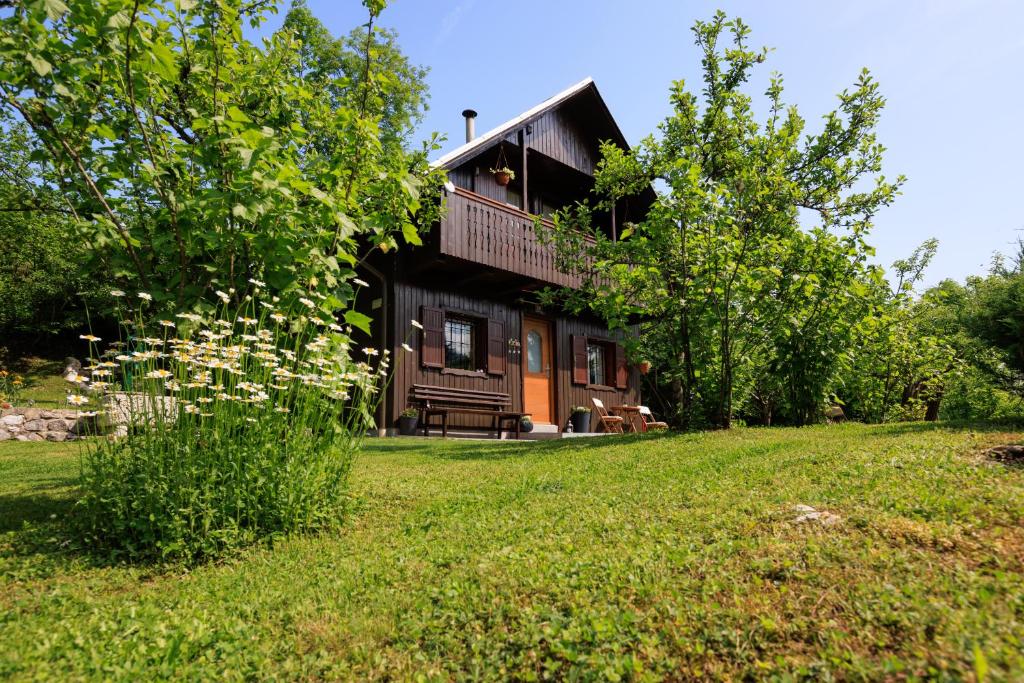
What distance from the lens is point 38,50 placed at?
3.07 m

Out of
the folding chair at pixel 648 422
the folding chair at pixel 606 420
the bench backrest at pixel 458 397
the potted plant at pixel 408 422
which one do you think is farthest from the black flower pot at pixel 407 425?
the folding chair at pixel 648 422

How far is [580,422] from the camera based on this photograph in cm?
1395

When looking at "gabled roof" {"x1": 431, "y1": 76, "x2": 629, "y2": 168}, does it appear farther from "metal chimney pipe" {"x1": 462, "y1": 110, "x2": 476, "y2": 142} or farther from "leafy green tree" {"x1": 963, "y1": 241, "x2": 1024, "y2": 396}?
"leafy green tree" {"x1": 963, "y1": 241, "x2": 1024, "y2": 396}

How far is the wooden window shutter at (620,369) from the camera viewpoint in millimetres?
15609

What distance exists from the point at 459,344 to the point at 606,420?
3.81m

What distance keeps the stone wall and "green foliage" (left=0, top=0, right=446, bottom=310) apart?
26.0 feet

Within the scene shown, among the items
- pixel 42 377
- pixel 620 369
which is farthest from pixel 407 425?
pixel 42 377

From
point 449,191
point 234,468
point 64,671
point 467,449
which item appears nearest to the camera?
point 64,671

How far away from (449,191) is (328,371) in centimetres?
718

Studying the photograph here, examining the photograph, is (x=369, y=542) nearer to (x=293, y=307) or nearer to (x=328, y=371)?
(x=328, y=371)

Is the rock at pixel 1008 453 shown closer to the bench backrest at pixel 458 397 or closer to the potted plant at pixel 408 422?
the potted plant at pixel 408 422

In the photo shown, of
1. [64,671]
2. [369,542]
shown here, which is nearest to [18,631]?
[64,671]

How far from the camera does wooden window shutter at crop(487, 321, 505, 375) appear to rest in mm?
12734

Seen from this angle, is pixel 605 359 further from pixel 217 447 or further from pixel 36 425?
pixel 217 447
